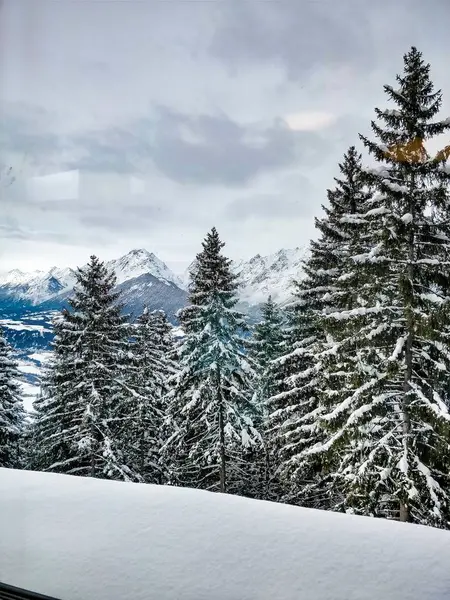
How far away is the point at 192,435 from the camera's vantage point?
778cm

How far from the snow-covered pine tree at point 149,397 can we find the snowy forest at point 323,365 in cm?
4

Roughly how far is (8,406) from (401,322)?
778 cm

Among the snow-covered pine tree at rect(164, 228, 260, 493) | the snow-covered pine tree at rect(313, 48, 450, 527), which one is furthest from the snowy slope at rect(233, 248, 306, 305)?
the snow-covered pine tree at rect(313, 48, 450, 527)

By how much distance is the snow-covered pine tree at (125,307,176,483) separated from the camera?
9.21m

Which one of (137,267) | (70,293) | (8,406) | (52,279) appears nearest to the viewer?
(52,279)

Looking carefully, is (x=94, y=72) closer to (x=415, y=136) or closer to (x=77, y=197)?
(x=77, y=197)

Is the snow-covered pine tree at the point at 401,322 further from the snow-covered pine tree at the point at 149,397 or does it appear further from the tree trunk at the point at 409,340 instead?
the snow-covered pine tree at the point at 149,397

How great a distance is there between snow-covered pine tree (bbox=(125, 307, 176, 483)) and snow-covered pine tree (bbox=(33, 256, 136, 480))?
46.5 inches

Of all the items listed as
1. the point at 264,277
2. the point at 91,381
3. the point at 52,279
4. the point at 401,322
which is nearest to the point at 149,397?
the point at 91,381

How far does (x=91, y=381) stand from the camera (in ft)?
24.1

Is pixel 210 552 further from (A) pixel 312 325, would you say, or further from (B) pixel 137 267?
(B) pixel 137 267

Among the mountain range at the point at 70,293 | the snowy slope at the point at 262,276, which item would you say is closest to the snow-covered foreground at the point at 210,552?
the mountain range at the point at 70,293

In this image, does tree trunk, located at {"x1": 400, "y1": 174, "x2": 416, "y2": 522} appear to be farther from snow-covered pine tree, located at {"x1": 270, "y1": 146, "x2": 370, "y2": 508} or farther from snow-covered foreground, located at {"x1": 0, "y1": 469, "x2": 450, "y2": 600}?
snow-covered foreground, located at {"x1": 0, "y1": 469, "x2": 450, "y2": 600}

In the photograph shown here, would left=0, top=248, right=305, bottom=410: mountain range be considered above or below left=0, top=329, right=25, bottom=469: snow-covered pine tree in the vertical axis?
above
